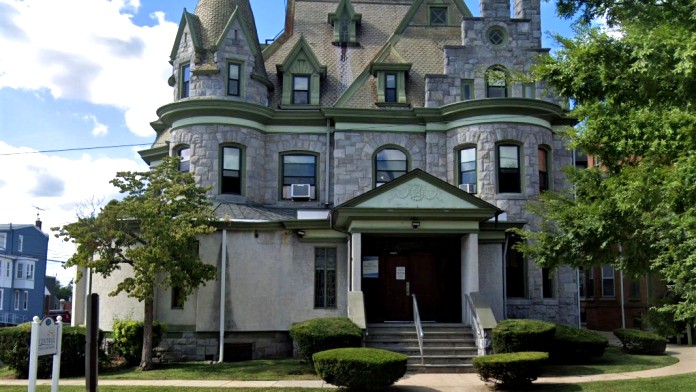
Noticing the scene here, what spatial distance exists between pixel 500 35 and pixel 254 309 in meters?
13.1

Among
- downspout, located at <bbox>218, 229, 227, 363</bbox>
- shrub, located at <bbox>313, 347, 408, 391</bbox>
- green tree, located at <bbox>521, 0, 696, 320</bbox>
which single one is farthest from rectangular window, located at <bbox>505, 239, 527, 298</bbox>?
green tree, located at <bbox>521, 0, 696, 320</bbox>

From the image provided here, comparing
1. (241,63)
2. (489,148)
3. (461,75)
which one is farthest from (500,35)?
(241,63)

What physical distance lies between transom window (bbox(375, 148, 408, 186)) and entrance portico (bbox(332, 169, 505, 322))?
311 cm

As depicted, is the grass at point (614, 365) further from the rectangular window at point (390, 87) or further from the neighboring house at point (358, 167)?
the rectangular window at point (390, 87)

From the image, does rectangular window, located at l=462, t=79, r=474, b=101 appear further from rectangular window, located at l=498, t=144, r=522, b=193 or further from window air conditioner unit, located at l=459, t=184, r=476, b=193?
window air conditioner unit, located at l=459, t=184, r=476, b=193

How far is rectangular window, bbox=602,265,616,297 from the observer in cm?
3647

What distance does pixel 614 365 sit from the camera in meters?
18.4

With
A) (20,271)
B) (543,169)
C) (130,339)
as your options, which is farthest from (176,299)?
(20,271)

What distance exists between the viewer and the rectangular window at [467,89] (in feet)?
80.7

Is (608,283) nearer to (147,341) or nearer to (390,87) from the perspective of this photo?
(390,87)

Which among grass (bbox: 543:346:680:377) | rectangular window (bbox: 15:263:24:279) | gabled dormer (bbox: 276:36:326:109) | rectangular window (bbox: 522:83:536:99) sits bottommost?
grass (bbox: 543:346:680:377)

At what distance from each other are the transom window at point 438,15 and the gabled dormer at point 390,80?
3.86 meters

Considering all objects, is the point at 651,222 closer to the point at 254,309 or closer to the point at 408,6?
the point at 254,309

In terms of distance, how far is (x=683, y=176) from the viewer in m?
8.17
